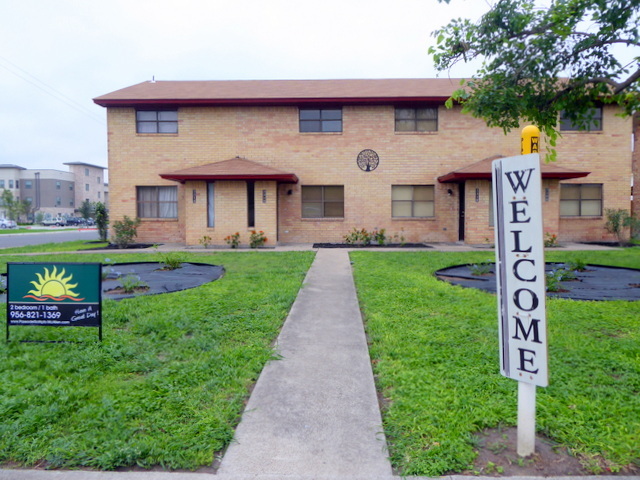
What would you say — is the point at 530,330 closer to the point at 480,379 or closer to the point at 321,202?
the point at 480,379

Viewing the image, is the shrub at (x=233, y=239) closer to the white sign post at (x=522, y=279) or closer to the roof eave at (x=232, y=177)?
the roof eave at (x=232, y=177)

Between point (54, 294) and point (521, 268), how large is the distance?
486 centimetres

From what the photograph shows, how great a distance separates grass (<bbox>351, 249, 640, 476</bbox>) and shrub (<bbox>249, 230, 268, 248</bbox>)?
34.5ft

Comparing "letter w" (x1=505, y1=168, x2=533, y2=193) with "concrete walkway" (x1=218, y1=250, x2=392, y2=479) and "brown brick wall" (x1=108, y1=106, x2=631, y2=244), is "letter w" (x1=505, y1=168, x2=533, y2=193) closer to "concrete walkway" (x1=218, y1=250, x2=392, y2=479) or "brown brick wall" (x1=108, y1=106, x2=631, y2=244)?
"concrete walkway" (x1=218, y1=250, x2=392, y2=479)

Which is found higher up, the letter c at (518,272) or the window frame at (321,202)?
the window frame at (321,202)

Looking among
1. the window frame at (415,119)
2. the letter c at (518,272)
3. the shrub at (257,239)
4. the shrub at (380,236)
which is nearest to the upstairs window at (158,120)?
the shrub at (257,239)

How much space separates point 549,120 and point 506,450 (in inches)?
328

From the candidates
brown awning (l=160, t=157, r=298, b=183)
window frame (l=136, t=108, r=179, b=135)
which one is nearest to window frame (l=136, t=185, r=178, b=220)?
brown awning (l=160, t=157, r=298, b=183)

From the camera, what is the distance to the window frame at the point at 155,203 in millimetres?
19672

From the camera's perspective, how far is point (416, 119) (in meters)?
19.3

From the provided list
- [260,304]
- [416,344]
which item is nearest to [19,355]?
[260,304]

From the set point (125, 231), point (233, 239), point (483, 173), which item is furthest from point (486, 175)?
point (125, 231)

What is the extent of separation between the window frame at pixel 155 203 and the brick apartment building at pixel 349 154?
0.49ft

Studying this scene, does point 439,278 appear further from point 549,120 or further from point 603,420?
point 603,420
